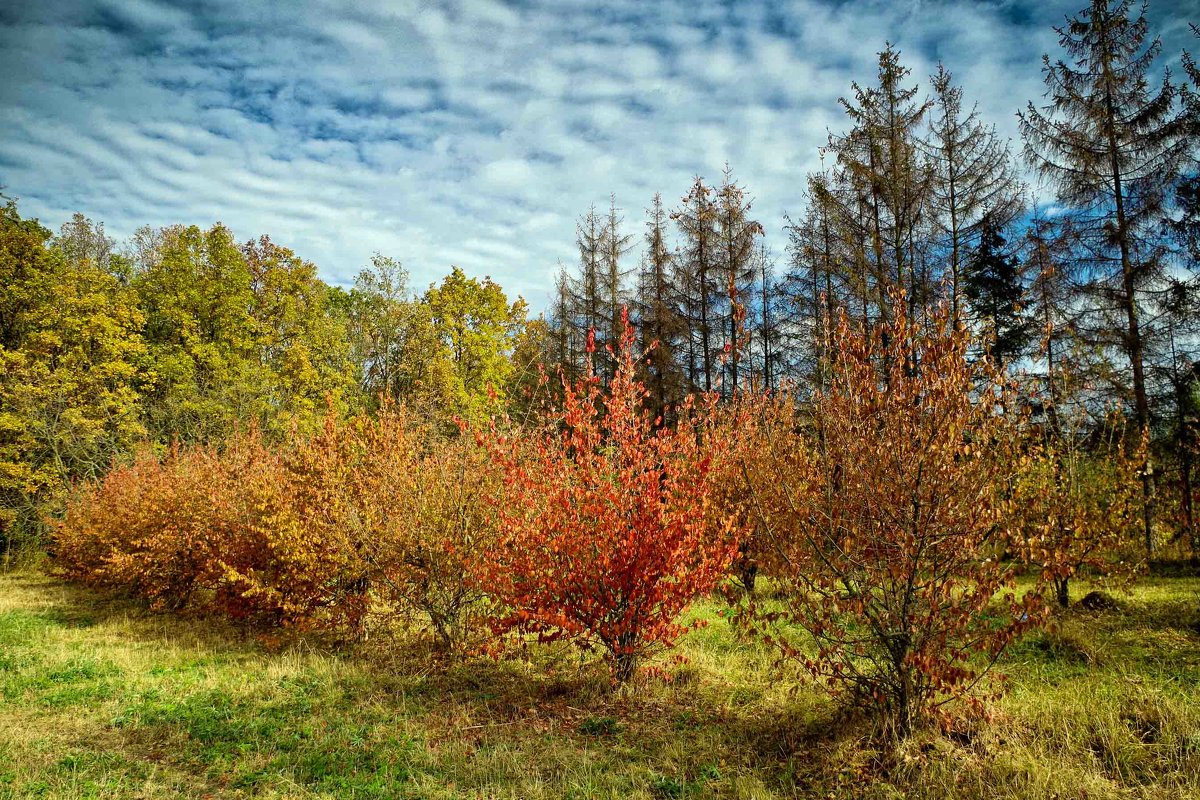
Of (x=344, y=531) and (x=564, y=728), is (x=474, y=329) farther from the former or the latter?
(x=564, y=728)

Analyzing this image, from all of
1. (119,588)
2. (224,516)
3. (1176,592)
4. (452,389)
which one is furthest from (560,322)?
(1176,592)

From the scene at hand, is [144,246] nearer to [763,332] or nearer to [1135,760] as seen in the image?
[763,332]

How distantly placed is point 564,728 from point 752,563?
434 cm

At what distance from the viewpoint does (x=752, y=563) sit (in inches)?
339

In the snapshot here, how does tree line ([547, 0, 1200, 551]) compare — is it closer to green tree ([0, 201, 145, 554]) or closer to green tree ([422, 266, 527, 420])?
green tree ([422, 266, 527, 420])

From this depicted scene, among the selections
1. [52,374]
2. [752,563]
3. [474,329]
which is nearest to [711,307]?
[474,329]

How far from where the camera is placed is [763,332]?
75.7 ft

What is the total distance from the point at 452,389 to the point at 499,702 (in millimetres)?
16473

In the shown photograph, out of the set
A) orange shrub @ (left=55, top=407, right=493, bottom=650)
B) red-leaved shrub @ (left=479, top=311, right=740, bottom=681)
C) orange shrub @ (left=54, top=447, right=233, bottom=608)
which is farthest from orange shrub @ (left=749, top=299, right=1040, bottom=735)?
orange shrub @ (left=54, top=447, right=233, bottom=608)

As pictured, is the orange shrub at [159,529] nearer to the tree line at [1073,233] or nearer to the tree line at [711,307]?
the tree line at [711,307]

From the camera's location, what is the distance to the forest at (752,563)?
3.95m

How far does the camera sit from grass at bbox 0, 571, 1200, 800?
12.4 feet

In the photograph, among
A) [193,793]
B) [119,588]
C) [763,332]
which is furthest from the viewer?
[763,332]

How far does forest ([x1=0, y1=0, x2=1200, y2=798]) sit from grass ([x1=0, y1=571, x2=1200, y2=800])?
4 cm
